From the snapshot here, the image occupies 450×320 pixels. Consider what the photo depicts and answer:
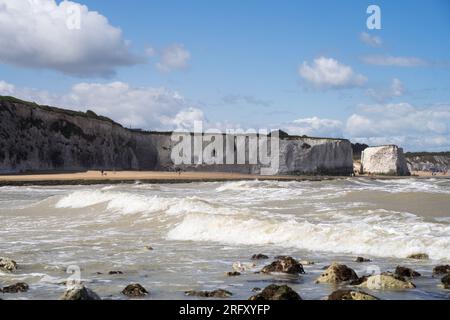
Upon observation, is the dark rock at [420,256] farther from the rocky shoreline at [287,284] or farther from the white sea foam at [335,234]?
the rocky shoreline at [287,284]

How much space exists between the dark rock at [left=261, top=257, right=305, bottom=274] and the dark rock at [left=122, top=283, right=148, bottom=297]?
247cm

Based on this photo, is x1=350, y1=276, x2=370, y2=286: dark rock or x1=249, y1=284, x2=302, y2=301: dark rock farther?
x1=350, y1=276, x2=370, y2=286: dark rock

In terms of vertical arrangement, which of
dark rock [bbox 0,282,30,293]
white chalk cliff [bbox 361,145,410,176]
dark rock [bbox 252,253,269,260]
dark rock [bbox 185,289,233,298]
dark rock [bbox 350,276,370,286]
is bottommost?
dark rock [bbox 252,253,269,260]

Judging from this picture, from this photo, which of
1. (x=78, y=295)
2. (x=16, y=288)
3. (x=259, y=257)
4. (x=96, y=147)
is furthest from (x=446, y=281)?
(x=96, y=147)

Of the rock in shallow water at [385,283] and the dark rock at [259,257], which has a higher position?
the rock in shallow water at [385,283]

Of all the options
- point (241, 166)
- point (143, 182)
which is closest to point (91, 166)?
point (143, 182)

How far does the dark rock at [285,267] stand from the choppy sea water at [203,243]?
239 mm

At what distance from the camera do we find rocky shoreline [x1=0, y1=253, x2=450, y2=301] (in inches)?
281

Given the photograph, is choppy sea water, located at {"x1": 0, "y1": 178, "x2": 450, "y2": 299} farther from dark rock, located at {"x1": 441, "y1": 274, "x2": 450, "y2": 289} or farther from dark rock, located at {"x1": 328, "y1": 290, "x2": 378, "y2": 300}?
dark rock, located at {"x1": 328, "y1": 290, "x2": 378, "y2": 300}

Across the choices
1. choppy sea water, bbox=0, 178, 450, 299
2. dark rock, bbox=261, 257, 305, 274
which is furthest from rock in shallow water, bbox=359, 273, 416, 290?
dark rock, bbox=261, 257, 305, 274

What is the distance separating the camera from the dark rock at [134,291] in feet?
26.0

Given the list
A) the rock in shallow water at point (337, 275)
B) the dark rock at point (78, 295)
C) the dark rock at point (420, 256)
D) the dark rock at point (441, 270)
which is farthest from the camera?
the dark rock at point (420, 256)

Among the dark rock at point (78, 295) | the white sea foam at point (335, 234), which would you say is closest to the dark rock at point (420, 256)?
the white sea foam at point (335, 234)
